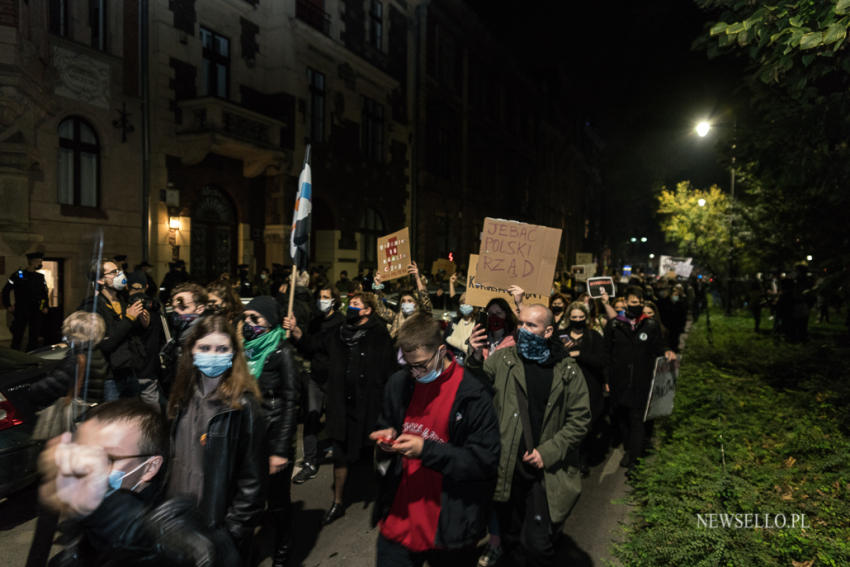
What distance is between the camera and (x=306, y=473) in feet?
18.4

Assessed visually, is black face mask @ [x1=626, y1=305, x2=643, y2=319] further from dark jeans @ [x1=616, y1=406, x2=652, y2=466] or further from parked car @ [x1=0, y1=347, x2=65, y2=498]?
parked car @ [x1=0, y1=347, x2=65, y2=498]

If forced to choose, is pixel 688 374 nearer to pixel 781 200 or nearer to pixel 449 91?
pixel 781 200

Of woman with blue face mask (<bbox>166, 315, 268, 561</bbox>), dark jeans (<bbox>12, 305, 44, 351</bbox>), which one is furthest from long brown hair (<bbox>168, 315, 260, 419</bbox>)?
dark jeans (<bbox>12, 305, 44, 351</bbox>)

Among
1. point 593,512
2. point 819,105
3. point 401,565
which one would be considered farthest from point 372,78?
point 401,565

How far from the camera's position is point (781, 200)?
10711 millimetres

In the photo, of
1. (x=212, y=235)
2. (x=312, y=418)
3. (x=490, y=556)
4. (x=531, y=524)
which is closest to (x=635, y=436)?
(x=490, y=556)

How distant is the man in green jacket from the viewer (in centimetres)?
331

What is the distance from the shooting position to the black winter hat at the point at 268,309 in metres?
3.92

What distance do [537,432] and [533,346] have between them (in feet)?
1.77

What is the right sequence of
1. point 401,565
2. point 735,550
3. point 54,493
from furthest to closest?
point 735,550, point 401,565, point 54,493

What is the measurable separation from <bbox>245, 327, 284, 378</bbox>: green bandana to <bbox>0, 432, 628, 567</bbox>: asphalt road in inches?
56.2

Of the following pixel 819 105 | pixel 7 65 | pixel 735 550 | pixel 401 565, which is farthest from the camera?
pixel 7 65

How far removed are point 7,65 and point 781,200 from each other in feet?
48.9

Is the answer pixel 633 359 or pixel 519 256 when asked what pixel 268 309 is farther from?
pixel 633 359
